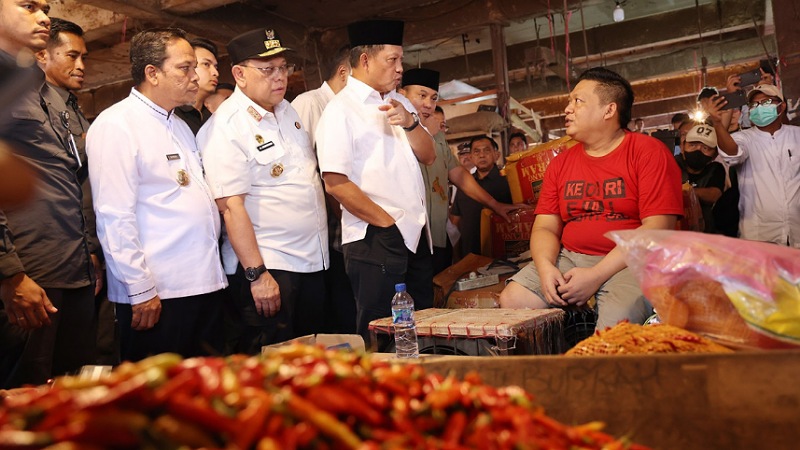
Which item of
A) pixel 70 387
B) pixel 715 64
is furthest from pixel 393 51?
pixel 715 64

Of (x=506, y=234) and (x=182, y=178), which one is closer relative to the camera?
(x=182, y=178)

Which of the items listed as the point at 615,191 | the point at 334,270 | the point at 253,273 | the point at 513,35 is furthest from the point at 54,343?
the point at 513,35

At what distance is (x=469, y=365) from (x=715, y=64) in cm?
1061

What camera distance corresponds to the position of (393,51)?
356 centimetres

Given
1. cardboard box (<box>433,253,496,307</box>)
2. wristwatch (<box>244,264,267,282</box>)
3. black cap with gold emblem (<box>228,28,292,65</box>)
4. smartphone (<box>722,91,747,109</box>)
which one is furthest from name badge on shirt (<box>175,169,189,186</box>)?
smartphone (<box>722,91,747,109</box>)

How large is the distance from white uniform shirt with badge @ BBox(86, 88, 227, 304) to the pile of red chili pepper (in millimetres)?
1938

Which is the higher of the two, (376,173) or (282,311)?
(376,173)

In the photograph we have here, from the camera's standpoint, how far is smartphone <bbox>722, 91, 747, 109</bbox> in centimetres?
520

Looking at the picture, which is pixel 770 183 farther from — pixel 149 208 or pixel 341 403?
pixel 341 403

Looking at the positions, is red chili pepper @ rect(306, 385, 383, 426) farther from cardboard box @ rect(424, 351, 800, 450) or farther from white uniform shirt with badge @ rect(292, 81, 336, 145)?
white uniform shirt with badge @ rect(292, 81, 336, 145)

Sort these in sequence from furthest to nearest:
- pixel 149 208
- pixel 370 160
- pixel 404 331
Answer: pixel 370 160 < pixel 149 208 < pixel 404 331

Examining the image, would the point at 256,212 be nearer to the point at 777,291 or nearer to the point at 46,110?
the point at 46,110

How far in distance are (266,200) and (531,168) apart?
1976 mm

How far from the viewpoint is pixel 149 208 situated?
3.01 meters
